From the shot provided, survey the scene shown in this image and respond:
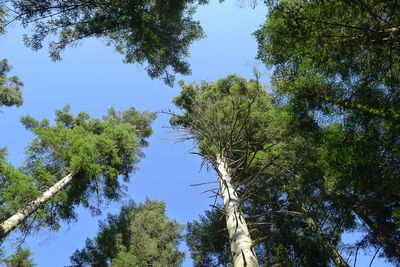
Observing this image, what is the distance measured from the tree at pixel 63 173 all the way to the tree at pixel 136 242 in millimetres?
1851

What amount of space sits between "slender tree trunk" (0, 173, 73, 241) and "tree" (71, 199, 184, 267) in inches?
158

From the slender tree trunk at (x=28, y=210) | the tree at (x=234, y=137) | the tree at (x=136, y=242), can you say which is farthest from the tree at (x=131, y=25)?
the tree at (x=136, y=242)

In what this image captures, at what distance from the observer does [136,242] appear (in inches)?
529

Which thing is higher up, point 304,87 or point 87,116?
point 87,116

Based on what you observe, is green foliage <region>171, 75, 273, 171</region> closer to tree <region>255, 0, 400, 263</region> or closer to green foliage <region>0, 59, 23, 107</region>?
tree <region>255, 0, 400, 263</region>

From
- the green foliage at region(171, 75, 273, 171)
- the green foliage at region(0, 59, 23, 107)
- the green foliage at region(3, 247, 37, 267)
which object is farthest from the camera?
the green foliage at region(0, 59, 23, 107)

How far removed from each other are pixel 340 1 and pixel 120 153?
13.5 metres

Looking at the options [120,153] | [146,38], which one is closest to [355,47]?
[146,38]

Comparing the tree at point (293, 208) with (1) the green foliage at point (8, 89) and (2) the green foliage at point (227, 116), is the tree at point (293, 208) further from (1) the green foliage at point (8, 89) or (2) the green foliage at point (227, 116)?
(1) the green foliage at point (8, 89)

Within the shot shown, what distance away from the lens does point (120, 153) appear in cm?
1520

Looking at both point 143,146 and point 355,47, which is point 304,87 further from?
point 143,146

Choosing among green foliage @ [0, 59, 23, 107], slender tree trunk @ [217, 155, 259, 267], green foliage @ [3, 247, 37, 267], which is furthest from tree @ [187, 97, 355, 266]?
green foliage @ [0, 59, 23, 107]

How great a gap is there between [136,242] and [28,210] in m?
6.44

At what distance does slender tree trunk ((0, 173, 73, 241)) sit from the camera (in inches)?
285
